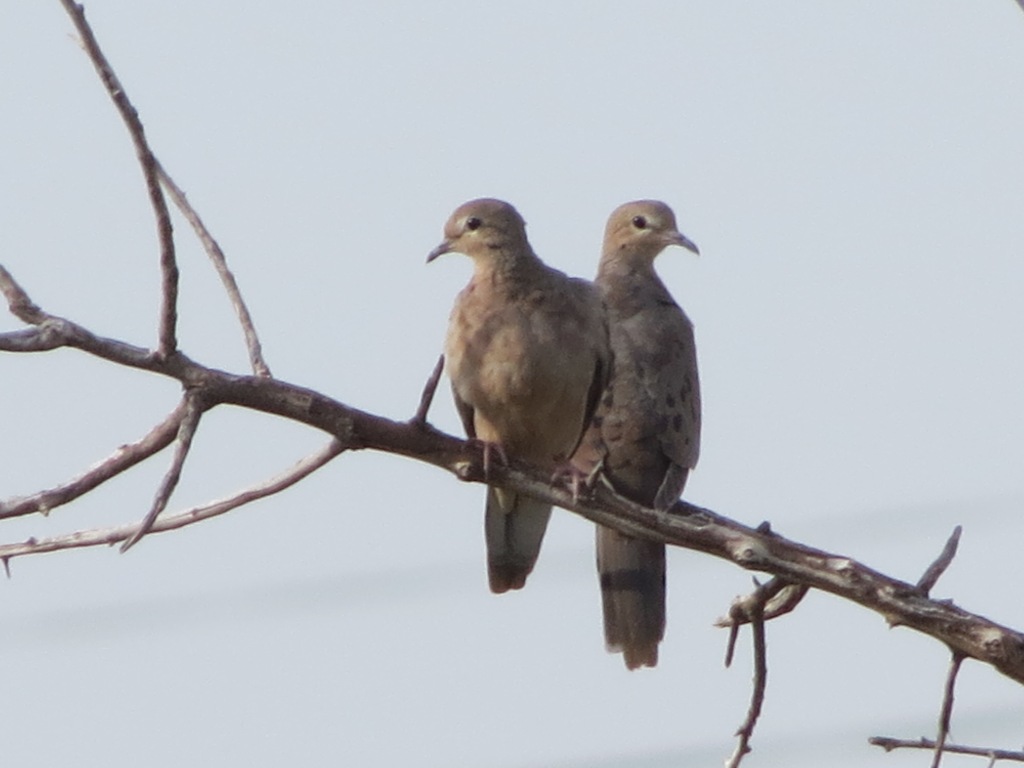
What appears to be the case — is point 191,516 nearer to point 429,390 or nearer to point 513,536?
point 429,390

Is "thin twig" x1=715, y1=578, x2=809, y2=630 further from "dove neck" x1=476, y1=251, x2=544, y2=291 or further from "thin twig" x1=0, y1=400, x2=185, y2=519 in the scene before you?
"dove neck" x1=476, y1=251, x2=544, y2=291

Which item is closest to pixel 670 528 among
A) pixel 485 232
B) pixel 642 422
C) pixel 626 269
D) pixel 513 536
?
pixel 513 536

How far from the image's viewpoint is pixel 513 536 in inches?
193

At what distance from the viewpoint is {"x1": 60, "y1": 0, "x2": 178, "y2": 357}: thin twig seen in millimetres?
2209

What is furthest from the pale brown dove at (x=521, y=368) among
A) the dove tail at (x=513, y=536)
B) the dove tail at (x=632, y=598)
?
the dove tail at (x=632, y=598)

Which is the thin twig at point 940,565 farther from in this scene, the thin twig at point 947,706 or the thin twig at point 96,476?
the thin twig at point 96,476

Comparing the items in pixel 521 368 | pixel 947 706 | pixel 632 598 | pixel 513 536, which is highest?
pixel 632 598

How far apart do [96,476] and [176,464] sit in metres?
A: 0.11

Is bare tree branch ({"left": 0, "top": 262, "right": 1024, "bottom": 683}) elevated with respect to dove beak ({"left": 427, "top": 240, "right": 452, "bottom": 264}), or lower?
lower

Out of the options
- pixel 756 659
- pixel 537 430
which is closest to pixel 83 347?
pixel 756 659

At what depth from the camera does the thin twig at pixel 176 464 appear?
2.28 meters

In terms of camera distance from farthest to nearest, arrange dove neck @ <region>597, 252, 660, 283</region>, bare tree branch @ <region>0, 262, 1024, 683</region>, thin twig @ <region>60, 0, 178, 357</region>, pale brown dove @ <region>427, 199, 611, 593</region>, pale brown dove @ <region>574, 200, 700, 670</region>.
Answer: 1. dove neck @ <region>597, 252, 660, 283</region>
2. pale brown dove @ <region>574, 200, 700, 670</region>
3. pale brown dove @ <region>427, 199, 611, 593</region>
4. bare tree branch @ <region>0, 262, 1024, 683</region>
5. thin twig @ <region>60, 0, 178, 357</region>

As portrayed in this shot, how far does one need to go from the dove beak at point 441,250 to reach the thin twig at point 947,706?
2990mm

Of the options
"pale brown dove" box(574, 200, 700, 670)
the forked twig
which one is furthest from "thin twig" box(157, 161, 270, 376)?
"pale brown dove" box(574, 200, 700, 670)
